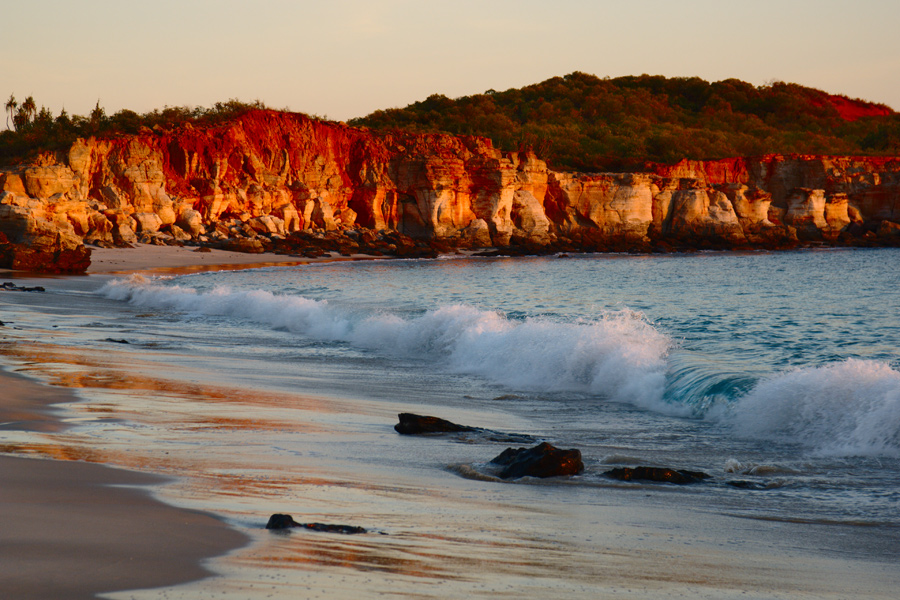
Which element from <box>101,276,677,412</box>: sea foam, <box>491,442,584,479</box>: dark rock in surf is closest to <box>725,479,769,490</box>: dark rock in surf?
<box>491,442,584,479</box>: dark rock in surf

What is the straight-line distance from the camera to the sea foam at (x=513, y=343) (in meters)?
9.27

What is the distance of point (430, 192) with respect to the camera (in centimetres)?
5422

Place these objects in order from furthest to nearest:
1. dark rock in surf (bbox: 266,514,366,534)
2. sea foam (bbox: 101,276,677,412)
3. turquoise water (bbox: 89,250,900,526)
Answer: sea foam (bbox: 101,276,677,412) → turquoise water (bbox: 89,250,900,526) → dark rock in surf (bbox: 266,514,366,534)

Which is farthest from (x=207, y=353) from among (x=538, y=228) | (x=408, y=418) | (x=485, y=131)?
(x=485, y=131)

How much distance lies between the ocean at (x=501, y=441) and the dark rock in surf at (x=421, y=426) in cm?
17

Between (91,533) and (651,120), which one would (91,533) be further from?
(651,120)

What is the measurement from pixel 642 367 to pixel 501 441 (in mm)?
3553

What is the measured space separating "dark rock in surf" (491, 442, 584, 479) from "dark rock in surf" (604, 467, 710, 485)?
241 mm

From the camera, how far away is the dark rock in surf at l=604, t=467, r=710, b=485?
499cm

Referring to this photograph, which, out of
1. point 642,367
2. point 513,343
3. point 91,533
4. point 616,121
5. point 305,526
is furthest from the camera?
point 616,121

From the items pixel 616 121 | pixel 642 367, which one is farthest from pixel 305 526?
pixel 616 121

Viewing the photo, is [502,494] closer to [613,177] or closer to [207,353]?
[207,353]

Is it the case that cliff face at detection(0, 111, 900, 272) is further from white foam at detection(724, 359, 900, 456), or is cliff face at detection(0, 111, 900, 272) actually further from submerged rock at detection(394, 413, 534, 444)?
white foam at detection(724, 359, 900, 456)

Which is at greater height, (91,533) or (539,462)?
(91,533)
